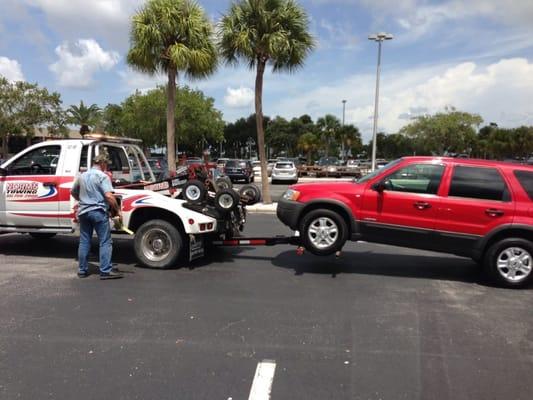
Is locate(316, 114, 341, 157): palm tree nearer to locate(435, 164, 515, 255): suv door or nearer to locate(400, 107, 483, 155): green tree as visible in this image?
locate(400, 107, 483, 155): green tree

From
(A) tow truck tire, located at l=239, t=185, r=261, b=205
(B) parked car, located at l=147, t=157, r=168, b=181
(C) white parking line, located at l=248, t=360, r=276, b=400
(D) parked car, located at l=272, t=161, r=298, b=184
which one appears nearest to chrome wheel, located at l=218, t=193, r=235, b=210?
(A) tow truck tire, located at l=239, t=185, r=261, b=205

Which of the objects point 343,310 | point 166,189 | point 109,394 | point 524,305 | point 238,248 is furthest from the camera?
point 238,248

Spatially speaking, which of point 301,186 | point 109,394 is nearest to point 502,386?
point 109,394

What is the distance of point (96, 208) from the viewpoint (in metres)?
6.39

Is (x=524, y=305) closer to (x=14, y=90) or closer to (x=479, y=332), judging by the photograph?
(x=479, y=332)

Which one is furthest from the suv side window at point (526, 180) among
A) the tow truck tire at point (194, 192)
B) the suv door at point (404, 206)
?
the tow truck tire at point (194, 192)

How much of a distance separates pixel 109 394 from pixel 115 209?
3.53 m

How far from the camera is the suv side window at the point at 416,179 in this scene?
6.61m

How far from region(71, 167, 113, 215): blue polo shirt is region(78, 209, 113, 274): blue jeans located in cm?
8

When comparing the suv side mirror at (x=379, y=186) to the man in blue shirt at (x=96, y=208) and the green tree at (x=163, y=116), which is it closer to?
the man in blue shirt at (x=96, y=208)

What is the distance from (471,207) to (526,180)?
834 mm

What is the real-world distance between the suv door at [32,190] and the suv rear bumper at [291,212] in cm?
345

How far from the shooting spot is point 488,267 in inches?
250

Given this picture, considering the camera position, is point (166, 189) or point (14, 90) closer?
point (166, 189)
